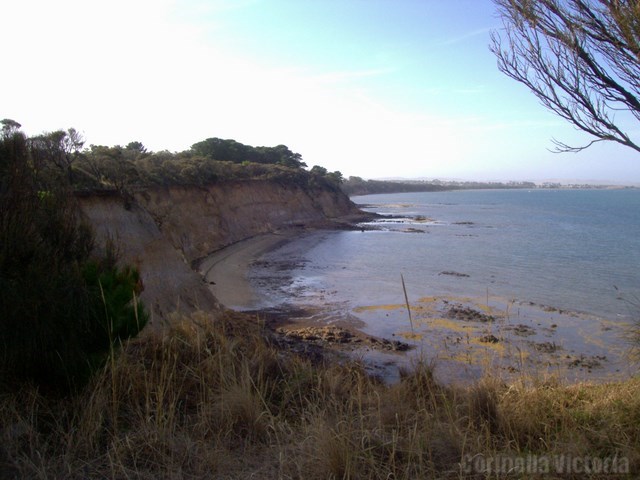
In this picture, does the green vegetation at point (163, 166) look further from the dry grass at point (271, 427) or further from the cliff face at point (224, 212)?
the dry grass at point (271, 427)

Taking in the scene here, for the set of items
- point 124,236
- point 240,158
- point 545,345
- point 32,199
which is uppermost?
point 240,158

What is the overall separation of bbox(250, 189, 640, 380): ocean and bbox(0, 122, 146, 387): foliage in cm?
620

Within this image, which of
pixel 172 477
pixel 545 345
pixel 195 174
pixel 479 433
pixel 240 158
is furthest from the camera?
pixel 240 158

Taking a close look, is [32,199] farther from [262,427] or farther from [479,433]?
[479,433]

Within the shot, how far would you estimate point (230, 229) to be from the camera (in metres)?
38.3

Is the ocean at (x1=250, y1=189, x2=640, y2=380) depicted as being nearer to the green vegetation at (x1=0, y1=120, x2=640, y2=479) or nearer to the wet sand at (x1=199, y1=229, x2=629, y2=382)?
the wet sand at (x1=199, y1=229, x2=629, y2=382)

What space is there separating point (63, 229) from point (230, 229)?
3407 centimetres

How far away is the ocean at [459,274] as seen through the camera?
1888cm

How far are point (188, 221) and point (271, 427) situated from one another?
29.8 metres

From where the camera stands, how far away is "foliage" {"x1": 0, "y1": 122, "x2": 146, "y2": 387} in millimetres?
3855

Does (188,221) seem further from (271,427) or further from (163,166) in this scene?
(271,427)

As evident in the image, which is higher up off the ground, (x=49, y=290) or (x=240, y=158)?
(x=240, y=158)

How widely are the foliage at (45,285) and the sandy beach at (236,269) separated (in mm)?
14194

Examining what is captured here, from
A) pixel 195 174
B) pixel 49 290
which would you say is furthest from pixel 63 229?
pixel 195 174
